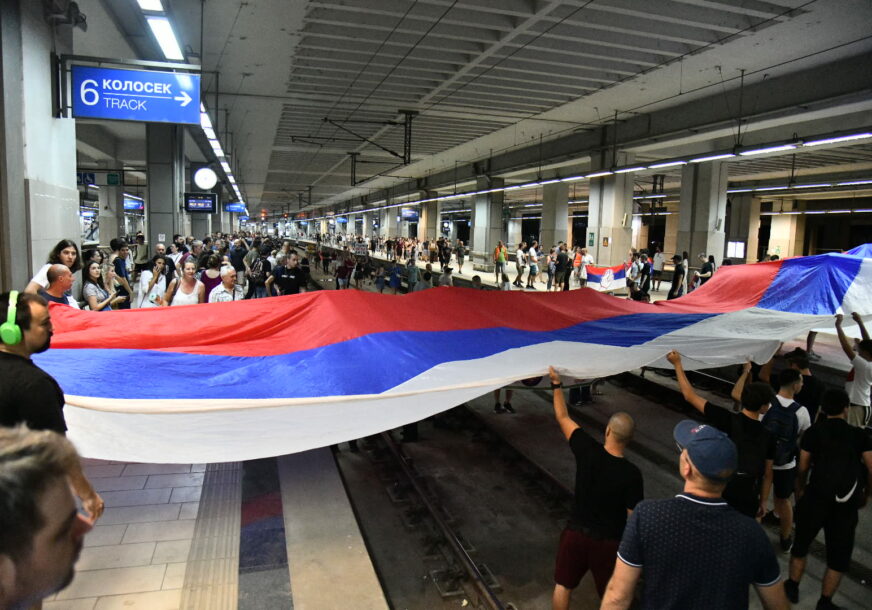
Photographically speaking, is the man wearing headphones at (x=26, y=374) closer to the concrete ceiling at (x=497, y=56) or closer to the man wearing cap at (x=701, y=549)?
the man wearing cap at (x=701, y=549)

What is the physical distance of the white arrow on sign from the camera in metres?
9.15

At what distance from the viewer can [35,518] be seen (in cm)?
124

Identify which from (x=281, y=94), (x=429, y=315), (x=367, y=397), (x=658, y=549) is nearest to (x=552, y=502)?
(x=429, y=315)

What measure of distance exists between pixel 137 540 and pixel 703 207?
22648 mm

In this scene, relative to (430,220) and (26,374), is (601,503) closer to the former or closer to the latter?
(26,374)

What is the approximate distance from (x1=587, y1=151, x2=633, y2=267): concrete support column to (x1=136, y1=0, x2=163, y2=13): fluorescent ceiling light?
1828 centimetres

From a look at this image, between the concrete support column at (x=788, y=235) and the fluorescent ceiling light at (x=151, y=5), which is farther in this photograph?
the concrete support column at (x=788, y=235)

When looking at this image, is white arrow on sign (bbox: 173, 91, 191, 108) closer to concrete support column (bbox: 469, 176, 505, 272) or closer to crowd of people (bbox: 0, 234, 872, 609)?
crowd of people (bbox: 0, 234, 872, 609)

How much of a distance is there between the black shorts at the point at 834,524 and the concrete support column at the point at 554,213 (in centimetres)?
2793

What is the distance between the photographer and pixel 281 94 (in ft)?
54.6

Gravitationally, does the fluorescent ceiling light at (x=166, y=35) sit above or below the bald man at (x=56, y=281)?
above

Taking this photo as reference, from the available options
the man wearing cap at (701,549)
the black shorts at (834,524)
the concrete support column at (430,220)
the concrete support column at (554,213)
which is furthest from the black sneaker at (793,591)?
the concrete support column at (430,220)

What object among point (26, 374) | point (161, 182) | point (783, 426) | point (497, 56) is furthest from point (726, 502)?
point (161, 182)

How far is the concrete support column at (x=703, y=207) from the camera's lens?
73.2ft
